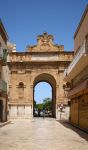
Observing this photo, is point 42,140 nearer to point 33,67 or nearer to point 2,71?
point 2,71

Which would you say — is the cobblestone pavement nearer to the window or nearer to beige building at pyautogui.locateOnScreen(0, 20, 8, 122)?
beige building at pyautogui.locateOnScreen(0, 20, 8, 122)

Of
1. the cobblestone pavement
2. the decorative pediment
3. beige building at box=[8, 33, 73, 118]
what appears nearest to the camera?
the cobblestone pavement

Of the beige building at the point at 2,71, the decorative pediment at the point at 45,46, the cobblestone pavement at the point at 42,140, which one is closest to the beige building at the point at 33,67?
the decorative pediment at the point at 45,46

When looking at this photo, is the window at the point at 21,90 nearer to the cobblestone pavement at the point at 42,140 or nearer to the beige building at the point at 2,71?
the beige building at the point at 2,71

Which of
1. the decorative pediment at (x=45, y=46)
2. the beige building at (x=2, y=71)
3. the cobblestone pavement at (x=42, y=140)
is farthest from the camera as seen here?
the decorative pediment at (x=45, y=46)

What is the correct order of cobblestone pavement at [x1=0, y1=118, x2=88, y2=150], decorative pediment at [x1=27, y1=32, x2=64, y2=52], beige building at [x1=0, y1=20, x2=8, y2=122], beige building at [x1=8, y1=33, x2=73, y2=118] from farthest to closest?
decorative pediment at [x1=27, y1=32, x2=64, y2=52] < beige building at [x1=8, y1=33, x2=73, y2=118] < beige building at [x1=0, y1=20, x2=8, y2=122] < cobblestone pavement at [x1=0, y1=118, x2=88, y2=150]

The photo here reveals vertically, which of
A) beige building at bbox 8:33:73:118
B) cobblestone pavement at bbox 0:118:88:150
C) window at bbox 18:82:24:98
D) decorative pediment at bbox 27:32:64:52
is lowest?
cobblestone pavement at bbox 0:118:88:150

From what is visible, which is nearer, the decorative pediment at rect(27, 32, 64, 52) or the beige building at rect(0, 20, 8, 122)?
the beige building at rect(0, 20, 8, 122)

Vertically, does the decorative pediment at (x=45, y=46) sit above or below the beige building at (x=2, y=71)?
above

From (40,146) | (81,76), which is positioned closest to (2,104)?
(81,76)

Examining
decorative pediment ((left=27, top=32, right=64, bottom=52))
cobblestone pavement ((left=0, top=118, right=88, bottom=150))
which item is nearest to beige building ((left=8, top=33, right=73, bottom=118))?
decorative pediment ((left=27, top=32, right=64, bottom=52))

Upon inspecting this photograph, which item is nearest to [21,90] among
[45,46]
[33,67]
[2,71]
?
[33,67]

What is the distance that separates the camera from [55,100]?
44406mm

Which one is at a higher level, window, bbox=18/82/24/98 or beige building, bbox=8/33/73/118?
beige building, bbox=8/33/73/118
